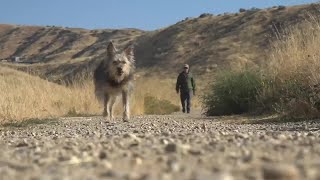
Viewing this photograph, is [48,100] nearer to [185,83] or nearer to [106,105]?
[106,105]

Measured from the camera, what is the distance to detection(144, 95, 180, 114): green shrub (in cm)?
2299

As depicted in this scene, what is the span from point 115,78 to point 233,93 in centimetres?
474

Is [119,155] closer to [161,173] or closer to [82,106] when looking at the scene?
[161,173]

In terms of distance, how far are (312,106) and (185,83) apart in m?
10.2

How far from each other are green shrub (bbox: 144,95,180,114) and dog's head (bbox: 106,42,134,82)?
7898 mm

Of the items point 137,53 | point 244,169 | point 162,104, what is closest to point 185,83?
point 162,104

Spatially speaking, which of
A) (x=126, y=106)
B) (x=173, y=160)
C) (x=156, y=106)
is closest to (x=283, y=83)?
(x=126, y=106)

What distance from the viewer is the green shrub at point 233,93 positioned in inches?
661

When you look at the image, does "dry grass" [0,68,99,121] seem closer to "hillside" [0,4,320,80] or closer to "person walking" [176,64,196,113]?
"person walking" [176,64,196,113]

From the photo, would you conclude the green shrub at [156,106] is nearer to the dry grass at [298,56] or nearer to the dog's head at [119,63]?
the dry grass at [298,56]

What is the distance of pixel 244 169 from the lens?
3467 millimetres

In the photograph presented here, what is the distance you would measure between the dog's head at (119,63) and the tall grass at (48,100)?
1340 millimetres

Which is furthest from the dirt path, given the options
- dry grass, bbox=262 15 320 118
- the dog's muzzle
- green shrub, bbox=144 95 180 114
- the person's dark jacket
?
green shrub, bbox=144 95 180 114

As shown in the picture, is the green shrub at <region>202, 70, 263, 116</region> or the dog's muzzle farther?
the green shrub at <region>202, 70, 263, 116</region>
